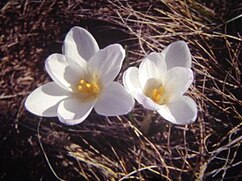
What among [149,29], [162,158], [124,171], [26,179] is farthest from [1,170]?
[149,29]

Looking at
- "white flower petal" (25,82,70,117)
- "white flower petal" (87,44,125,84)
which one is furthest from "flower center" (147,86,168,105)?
"white flower petal" (25,82,70,117)

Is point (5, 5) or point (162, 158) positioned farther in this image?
point (5, 5)

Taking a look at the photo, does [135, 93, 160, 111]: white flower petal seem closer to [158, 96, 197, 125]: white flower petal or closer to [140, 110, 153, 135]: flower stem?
[158, 96, 197, 125]: white flower petal

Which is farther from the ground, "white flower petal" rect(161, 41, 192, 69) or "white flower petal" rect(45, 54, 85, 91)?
"white flower petal" rect(161, 41, 192, 69)

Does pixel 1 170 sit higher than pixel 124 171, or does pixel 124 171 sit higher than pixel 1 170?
pixel 124 171

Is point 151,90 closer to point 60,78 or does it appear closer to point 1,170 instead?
point 60,78

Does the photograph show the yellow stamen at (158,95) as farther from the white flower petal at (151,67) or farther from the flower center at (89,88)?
the flower center at (89,88)

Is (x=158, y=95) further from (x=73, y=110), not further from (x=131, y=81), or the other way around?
(x=73, y=110)
